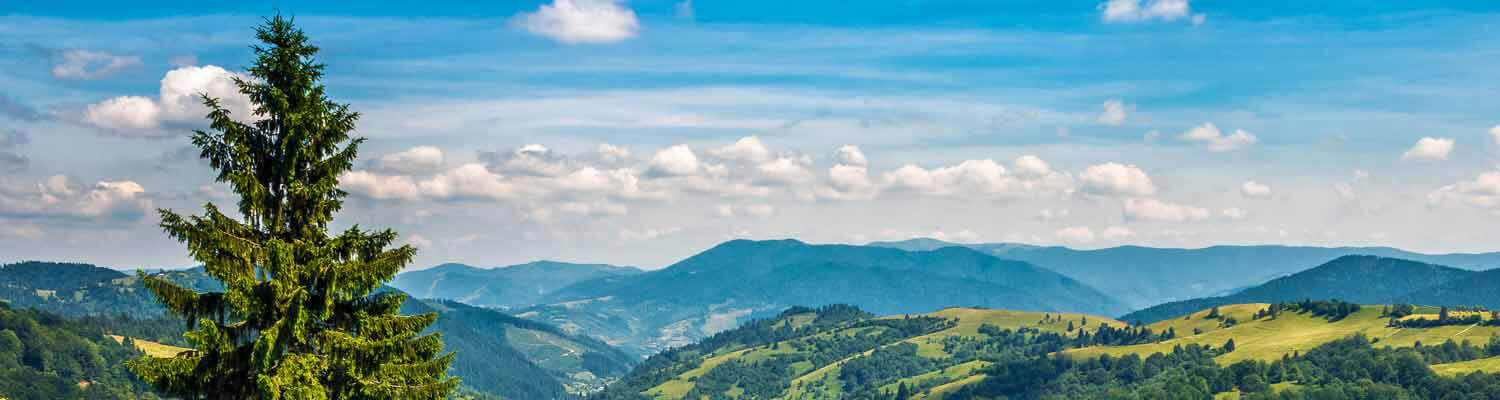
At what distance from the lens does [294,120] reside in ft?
97.7

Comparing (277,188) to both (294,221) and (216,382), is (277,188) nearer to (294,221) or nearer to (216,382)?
(294,221)

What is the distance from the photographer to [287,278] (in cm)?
2898

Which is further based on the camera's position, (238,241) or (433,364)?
(433,364)

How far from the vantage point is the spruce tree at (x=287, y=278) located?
28516 millimetres

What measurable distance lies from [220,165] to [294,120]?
2402mm

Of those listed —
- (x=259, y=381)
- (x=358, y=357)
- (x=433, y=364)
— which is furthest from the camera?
(x=433, y=364)

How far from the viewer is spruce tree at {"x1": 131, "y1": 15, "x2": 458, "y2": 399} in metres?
28.5

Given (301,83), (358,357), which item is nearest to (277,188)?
(301,83)

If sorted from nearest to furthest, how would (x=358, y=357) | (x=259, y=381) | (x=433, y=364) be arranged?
(x=259, y=381), (x=358, y=357), (x=433, y=364)

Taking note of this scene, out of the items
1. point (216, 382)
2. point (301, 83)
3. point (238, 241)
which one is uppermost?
point (301, 83)

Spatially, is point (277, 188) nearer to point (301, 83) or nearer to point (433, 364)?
point (301, 83)

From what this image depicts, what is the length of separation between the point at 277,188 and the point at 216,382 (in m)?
5.58

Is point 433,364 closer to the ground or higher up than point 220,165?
closer to the ground

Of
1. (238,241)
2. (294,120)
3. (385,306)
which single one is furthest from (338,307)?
(294,120)
